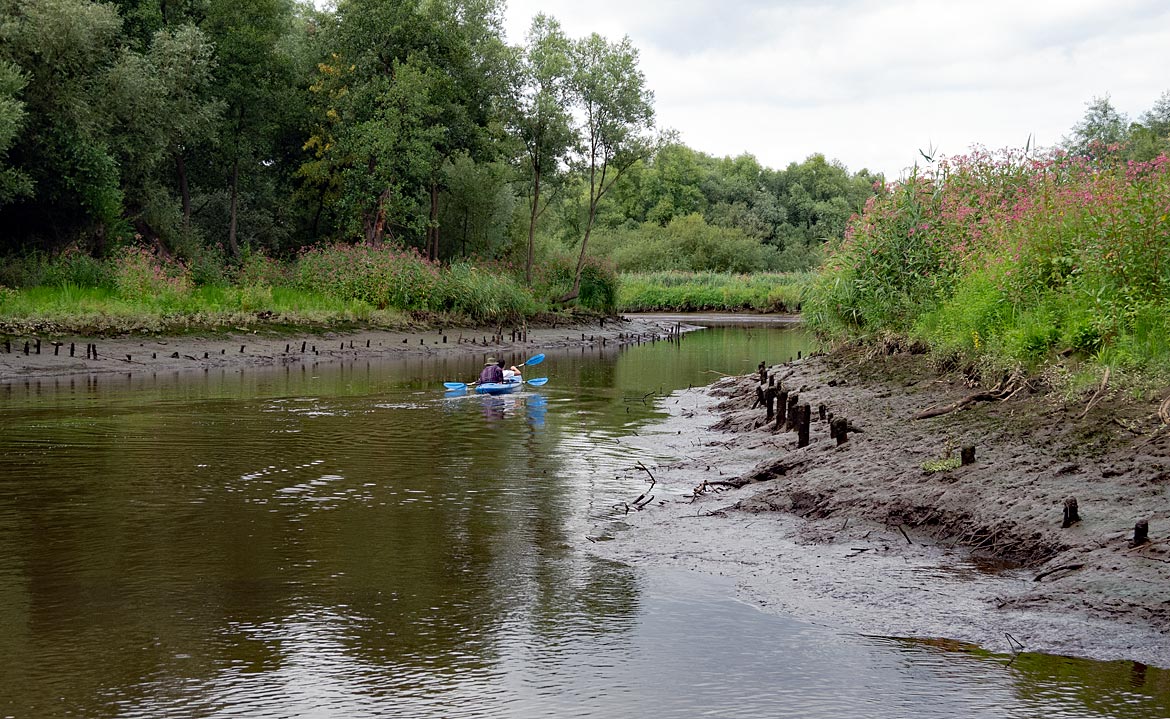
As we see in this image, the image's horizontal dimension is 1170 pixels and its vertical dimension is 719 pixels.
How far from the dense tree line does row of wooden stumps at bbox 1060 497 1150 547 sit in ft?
113

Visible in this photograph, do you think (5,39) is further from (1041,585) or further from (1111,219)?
(1041,585)

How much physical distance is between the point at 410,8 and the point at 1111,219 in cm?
4069

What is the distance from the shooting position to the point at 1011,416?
12930mm

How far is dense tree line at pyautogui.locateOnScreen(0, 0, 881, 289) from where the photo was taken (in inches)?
1473

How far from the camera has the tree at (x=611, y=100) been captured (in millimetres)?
53156

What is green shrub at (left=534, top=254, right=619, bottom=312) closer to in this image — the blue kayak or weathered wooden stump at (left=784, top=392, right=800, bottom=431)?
the blue kayak

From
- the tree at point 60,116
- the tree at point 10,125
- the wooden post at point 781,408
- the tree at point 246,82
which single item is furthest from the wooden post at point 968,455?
the tree at point 246,82

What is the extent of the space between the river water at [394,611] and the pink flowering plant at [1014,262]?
5559 millimetres

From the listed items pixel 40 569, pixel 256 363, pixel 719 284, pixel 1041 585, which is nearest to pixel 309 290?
pixel 256 363

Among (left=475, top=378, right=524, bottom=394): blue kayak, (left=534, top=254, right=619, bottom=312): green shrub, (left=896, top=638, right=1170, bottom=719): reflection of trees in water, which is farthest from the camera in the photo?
(left=534, top=254, right=619, bottom=312): green shrub

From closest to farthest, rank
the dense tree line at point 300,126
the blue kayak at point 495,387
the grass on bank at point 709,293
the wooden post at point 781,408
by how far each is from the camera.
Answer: the wooden post at point 781,408
the blue kayak at point 495,387
the dense tree line at point 300,126
the grass on bank at point 709,293

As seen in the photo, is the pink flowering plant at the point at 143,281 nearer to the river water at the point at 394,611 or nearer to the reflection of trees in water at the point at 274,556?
the reflection of trees in water at the point at 274,556

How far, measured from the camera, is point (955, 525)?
1043cm

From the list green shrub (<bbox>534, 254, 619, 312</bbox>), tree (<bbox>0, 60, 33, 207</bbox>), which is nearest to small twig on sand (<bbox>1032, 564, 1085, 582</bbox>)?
tree (<bbox>0, 60, 33, 207</bbox>)
